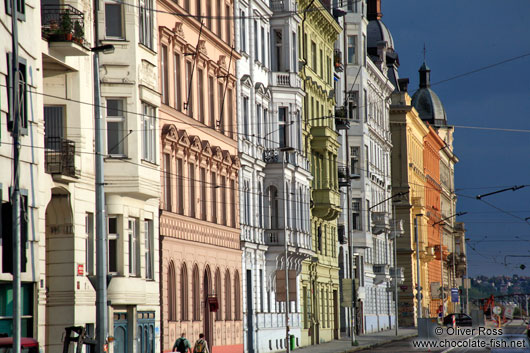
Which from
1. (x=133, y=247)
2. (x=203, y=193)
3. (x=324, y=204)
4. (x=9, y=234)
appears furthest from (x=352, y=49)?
(x=9, y=234)

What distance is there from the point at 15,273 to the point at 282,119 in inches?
1464

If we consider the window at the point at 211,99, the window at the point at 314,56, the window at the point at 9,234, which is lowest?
the window at the point at 9,234

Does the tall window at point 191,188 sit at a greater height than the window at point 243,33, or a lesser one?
lesser

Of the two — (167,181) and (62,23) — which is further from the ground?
(62,23)

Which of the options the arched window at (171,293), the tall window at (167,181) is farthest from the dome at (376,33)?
the arched window at (171,293)

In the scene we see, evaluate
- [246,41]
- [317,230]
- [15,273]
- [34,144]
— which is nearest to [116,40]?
[34,144]

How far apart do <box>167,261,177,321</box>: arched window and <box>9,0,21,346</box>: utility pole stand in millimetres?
15625

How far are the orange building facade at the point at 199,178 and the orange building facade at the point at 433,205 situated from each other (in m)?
72.8

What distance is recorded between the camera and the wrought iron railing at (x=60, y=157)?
106 ft

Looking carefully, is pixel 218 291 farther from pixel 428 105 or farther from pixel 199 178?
pixel 428 105

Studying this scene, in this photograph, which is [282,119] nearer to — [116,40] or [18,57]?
[116,40]

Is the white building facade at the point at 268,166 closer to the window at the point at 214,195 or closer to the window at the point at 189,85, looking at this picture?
the window at the point at 214,195

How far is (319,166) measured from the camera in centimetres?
7088

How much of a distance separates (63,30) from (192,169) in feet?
50.5
